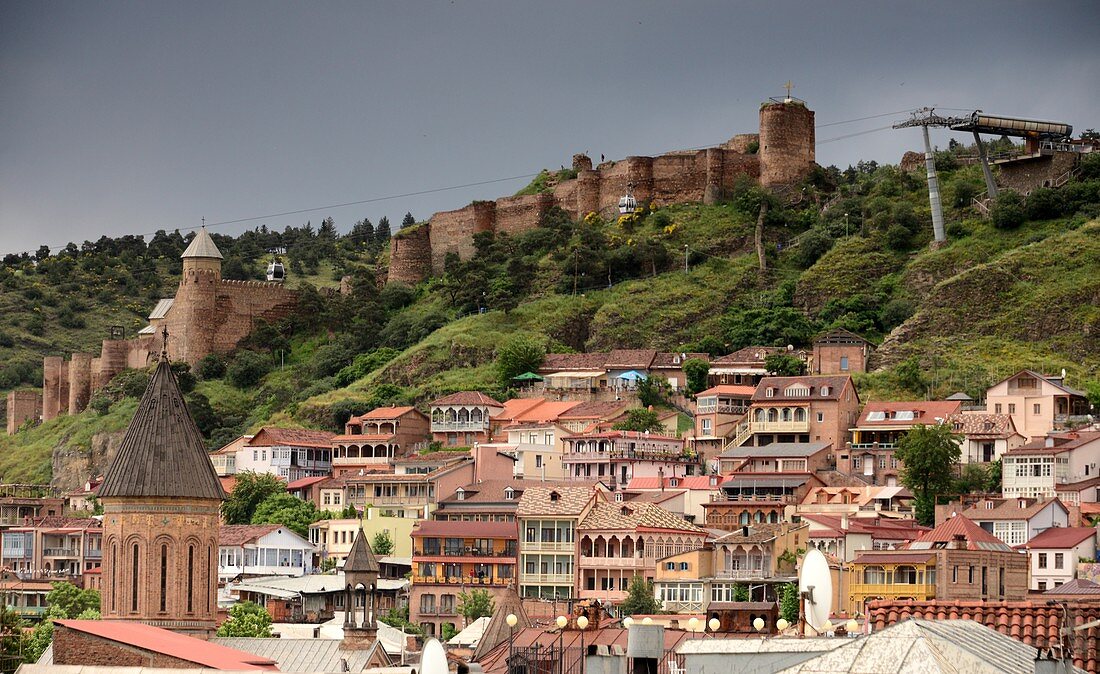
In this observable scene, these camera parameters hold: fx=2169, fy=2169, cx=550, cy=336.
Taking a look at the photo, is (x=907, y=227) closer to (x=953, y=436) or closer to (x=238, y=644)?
(x=953, y=436)

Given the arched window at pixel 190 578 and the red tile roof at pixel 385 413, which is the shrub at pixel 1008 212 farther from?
the arched window at pixel 190 578

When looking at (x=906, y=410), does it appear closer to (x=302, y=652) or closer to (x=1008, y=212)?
(x=1008, y=212)

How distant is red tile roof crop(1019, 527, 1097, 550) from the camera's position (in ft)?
201

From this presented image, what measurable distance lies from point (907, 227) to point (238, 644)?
5708cm

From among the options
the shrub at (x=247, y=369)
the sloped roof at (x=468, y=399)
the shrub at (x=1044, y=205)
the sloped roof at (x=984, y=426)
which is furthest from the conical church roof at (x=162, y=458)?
the shrub at (x=247, y=369)

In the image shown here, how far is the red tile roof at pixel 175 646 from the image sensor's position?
98.6ft

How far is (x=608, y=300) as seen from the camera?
99312 millimetres

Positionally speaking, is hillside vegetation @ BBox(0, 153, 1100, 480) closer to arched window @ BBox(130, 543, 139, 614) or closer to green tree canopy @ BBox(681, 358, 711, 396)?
green tree canopy @ BBox(681, 358, 711, 396)

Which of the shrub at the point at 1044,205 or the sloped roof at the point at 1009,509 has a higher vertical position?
the shrub at the point at 1044,205

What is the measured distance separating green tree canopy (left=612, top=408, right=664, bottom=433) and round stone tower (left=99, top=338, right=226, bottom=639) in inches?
1460

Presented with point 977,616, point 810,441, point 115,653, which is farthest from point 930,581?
point 977,616

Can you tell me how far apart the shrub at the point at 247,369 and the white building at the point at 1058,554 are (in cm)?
5277

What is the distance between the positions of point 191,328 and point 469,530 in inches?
1603

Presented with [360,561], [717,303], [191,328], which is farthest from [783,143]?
[360,561]
